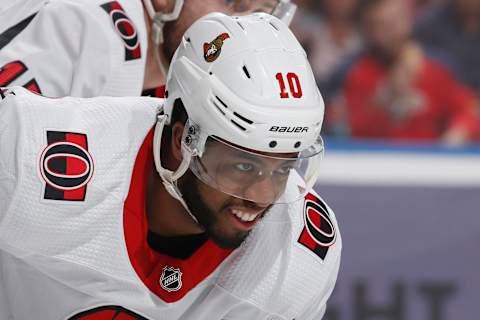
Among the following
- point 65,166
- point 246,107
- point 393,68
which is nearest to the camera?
point 246,107

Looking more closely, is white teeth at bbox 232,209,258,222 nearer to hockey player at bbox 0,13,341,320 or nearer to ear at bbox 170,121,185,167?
hockey player at bbox 0,13,341,320

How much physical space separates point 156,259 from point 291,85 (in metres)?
0.48

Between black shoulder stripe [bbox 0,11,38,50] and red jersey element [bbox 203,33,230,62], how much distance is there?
70 centimetres

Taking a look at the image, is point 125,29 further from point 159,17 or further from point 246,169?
point 246,169

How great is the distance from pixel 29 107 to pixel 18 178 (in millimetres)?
157

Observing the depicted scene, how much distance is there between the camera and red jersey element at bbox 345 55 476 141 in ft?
12.4

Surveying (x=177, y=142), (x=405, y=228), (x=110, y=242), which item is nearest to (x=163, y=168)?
(x=177, y=142)

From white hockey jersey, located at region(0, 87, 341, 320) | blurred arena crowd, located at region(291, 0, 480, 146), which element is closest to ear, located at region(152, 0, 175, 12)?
white hockey jersey, located at region(0, 87, 341, 320)

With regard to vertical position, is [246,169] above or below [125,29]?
above

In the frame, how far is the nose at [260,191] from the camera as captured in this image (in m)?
1.81

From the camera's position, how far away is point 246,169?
1.82m

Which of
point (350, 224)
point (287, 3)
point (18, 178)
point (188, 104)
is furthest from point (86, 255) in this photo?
point (350, 224)

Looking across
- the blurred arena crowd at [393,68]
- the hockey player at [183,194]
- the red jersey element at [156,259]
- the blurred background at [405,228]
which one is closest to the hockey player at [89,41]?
the hockey player at [183,194]

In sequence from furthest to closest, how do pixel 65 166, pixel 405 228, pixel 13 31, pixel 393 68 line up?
Result: pixel 393 68, pixel 405 228, pixel 13 31, pixel 65 166
